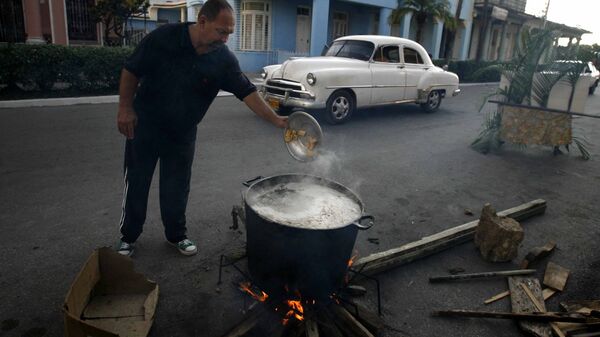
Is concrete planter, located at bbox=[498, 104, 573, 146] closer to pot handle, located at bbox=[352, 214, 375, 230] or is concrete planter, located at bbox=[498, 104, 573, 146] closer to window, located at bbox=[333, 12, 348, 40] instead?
pot handle, located at bbox=[352, 214, 375, 230]

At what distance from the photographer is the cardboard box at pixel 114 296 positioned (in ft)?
8.32

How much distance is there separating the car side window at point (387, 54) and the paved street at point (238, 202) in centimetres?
179

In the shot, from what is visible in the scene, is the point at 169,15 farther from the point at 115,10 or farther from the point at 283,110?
the point at 283,110

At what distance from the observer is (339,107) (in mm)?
8883

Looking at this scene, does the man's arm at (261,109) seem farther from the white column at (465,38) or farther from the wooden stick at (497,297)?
the white column at (465,38)

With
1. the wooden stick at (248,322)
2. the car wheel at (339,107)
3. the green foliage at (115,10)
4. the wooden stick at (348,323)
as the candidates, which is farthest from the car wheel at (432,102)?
the green foliage at (115,10)

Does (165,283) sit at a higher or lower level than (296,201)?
lower

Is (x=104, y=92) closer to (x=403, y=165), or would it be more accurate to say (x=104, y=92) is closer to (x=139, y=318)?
(x=403, y=165)

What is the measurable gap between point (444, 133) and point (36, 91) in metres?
10.3

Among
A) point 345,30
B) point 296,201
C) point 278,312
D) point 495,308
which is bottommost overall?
point 495,308

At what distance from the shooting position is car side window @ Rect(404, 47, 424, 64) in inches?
401

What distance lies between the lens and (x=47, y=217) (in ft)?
13.1

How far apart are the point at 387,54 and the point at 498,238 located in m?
6.98

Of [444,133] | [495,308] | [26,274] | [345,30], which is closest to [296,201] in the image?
[495,308]
